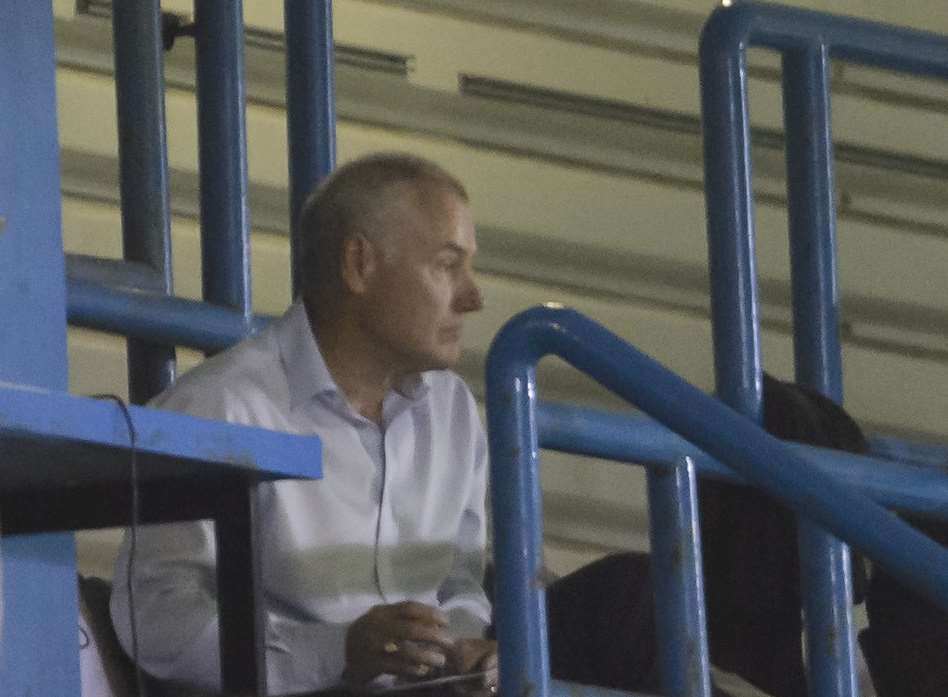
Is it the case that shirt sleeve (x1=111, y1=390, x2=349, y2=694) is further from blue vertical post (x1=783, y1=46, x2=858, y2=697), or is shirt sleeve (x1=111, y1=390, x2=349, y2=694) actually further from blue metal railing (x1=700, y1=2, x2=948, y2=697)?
blue vertical post (x1=783, y1=46, x2=858, y2=697)

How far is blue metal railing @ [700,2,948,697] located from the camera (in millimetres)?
3168

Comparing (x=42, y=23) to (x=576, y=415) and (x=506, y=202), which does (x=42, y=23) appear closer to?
(x=576, y=415)

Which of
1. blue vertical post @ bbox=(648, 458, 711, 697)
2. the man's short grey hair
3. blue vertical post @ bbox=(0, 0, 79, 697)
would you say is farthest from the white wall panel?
blue vertical post @ bbox=(0, 0, 79, 697)

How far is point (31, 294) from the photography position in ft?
8.14

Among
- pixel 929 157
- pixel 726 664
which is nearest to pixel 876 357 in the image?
pixel 929 157

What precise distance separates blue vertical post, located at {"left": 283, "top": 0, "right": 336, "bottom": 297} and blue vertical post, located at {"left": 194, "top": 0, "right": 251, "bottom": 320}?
82 mm

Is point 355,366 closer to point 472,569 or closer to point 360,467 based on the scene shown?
point 360,467

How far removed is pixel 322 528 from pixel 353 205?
520 mm

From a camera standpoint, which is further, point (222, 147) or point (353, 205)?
point (222, 147)

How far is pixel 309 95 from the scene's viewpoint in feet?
12.5

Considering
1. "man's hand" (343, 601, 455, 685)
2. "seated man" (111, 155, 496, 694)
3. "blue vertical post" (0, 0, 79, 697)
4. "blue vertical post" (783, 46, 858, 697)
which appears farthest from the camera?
"blue vertical post" (783, 46, 858, 697)

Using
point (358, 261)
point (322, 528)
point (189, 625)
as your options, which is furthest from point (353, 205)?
point (189, 625)

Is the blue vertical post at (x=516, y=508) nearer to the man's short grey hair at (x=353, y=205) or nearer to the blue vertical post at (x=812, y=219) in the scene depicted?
the man's short grey hair at (x=353, y=205)

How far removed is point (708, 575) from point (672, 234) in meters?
1.98
